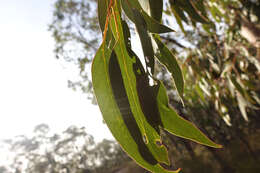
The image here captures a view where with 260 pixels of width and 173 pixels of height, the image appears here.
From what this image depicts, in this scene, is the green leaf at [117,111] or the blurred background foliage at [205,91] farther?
the blurred background foliage at [205,91]

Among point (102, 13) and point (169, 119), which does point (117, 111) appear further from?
point (102, 13)

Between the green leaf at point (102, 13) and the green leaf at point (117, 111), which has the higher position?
the green leaf at point (102, 13)

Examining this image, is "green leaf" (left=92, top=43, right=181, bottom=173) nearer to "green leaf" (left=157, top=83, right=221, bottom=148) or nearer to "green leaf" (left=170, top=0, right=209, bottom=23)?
"green leaf" (left=157, top=83, right=221, bottom=148)

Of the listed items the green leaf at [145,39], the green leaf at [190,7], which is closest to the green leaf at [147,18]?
the green leaf at [145,39]

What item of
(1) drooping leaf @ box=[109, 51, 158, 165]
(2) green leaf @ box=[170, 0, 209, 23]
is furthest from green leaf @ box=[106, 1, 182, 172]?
(2) green leaf @ box=[170, 0, 209, 23]

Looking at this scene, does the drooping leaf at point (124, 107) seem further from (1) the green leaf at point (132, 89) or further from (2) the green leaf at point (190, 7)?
(2) the green leaf at point (190, 7)

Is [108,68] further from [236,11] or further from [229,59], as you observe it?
[236,11]

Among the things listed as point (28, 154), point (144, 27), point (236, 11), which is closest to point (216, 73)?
point (236, 11)
